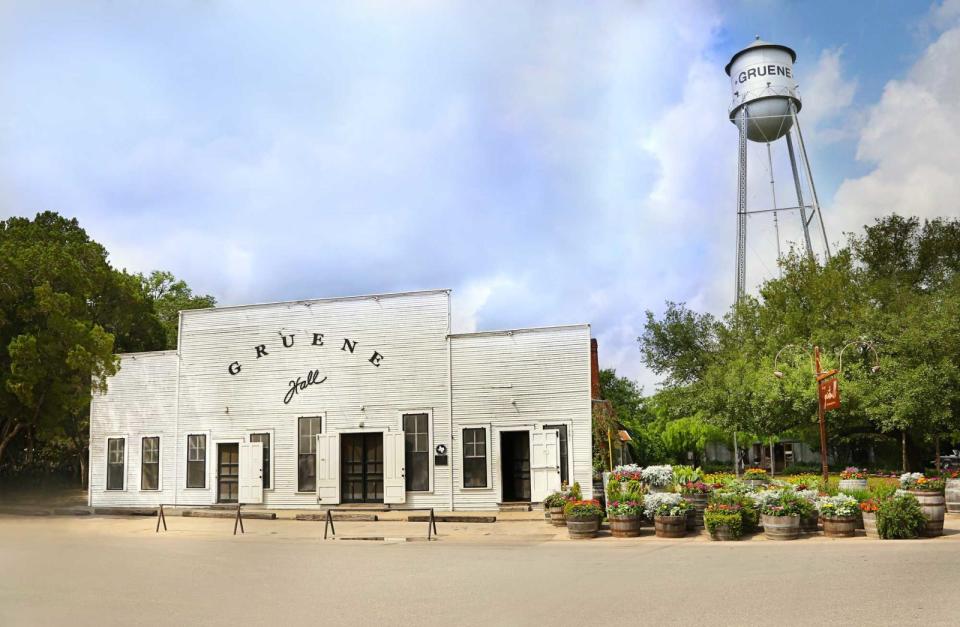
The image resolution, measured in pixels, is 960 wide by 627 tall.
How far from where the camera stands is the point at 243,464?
2342cm

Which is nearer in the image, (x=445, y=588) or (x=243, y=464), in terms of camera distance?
(x=445, y=588)

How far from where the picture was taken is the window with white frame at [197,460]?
2405cm

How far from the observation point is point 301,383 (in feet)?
77.4

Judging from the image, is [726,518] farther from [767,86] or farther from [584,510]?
[767,86]

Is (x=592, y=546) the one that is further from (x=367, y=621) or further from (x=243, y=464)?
(x=243, y=464)

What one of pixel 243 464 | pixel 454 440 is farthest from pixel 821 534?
pixel 243 464

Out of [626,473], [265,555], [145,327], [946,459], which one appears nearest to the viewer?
[265,555]

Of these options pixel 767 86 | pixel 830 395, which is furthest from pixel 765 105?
pixel 830 395

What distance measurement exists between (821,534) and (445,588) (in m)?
8.48

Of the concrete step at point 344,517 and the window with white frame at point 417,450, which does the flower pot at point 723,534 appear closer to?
the concrete step at point 344,517

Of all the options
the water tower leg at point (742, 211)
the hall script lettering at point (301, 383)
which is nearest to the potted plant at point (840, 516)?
the hall script lettering at point (301, 383)

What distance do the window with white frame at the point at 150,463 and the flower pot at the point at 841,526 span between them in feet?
61.0

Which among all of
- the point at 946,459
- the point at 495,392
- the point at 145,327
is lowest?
the point at 946,459

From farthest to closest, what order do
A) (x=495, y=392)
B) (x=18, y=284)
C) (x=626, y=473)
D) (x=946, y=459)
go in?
(x=946, y=459) < (x=18, y=284) < (x=495, y=392) < (x=626, y=473)
